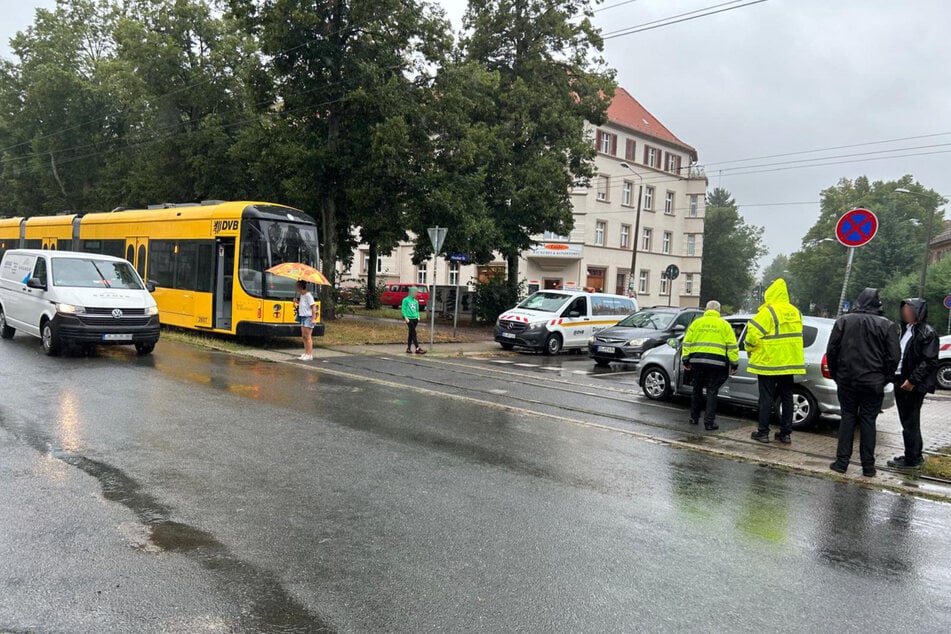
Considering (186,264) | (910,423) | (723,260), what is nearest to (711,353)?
(910,423)

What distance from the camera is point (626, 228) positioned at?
50.9 metres

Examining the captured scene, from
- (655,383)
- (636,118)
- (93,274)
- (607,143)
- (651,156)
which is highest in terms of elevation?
(636,118)

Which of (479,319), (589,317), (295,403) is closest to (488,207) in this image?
(479,319)

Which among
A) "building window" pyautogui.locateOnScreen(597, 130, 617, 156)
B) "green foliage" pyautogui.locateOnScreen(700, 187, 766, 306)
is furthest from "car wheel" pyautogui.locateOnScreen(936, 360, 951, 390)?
"green foliage" pyautogui.locateOnScreen(700, 187, 766, 306)

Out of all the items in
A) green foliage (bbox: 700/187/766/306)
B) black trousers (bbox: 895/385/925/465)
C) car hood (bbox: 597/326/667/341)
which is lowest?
black trousers (bbox: 895/385/925/465)

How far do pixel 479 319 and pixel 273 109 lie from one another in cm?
1226

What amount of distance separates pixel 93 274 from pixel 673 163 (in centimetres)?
5009

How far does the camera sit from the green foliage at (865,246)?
171 feet

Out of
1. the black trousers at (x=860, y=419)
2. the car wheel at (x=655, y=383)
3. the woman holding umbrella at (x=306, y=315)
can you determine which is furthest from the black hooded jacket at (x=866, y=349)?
the woman holding umbrella at (x=306, y=315)

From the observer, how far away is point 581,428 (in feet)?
29.6

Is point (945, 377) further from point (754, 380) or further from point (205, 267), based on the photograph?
point (205, 267)

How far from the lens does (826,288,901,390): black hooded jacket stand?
23.3 ft

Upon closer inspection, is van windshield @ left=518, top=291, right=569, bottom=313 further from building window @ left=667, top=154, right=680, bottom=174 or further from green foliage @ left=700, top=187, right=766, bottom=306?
green foliage @ left=700, top=187, right=766, bottom=306

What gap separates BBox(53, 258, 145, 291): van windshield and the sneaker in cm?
1278
